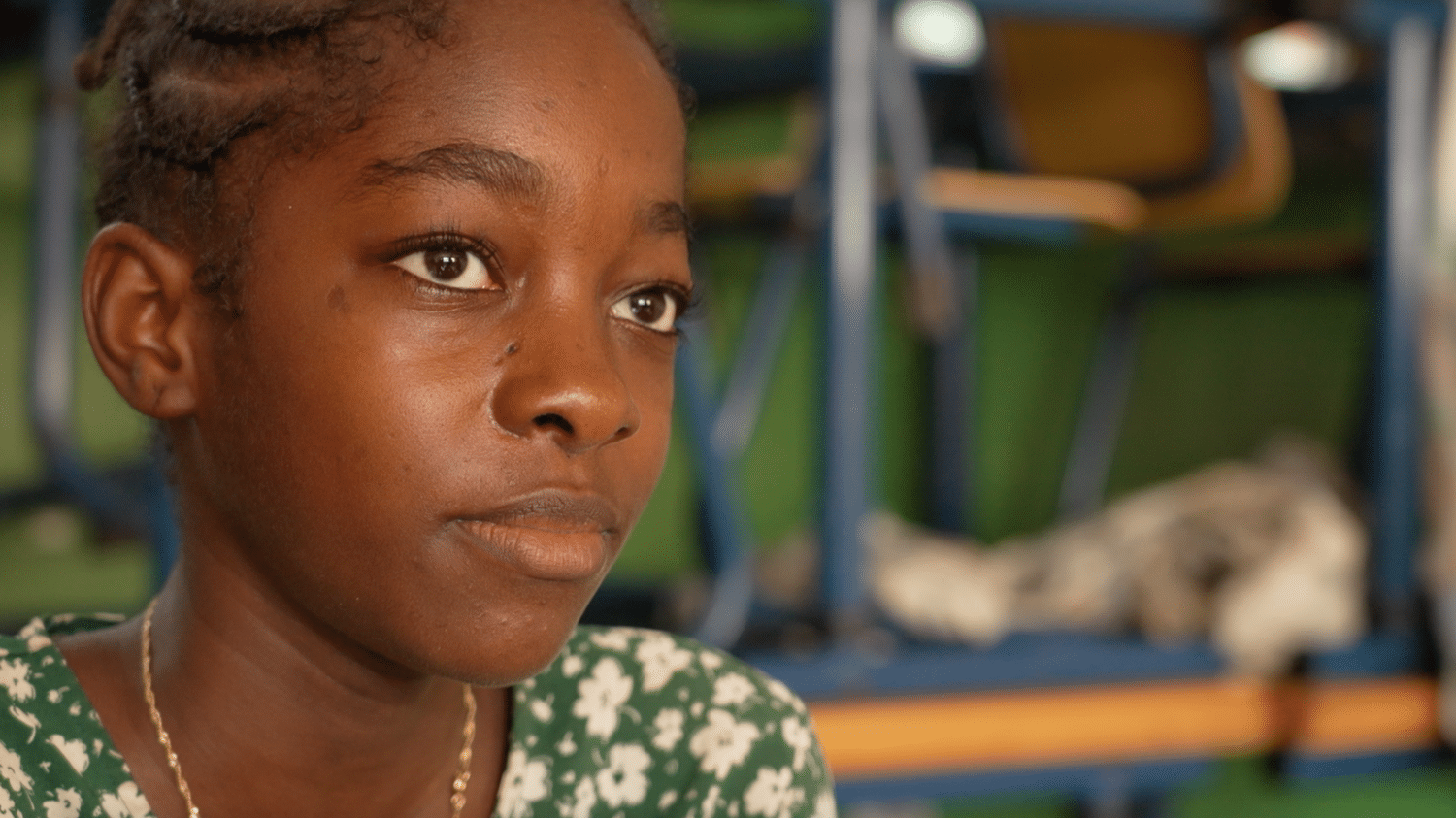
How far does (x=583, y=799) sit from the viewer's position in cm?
72

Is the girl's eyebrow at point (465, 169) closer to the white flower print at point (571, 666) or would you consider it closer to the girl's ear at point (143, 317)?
the girl's ear at point (143, 317)

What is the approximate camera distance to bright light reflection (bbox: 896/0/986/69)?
229cm

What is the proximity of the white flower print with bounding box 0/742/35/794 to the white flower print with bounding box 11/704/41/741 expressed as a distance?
1 centimetres

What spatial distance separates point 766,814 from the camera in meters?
0.73

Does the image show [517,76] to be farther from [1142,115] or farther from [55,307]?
[1142,115]

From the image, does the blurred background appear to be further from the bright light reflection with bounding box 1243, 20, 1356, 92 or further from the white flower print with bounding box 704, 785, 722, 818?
the white flower print with bounding box 704, 785, 722, 818

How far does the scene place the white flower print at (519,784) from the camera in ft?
2.29

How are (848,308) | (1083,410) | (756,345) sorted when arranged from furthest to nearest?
(1083,410), (756,345), (848,308)

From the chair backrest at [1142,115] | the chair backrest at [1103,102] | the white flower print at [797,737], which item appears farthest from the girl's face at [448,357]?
the chair backrest at [1103,102]

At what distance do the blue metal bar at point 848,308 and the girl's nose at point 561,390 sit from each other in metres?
0.88

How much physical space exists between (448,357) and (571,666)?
0.90 feet

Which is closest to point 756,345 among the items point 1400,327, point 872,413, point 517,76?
point 872,413

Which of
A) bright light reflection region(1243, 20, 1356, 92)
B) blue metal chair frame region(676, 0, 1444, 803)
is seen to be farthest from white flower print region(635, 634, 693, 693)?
bright light reflection region(1243, 20, 1356, 92)

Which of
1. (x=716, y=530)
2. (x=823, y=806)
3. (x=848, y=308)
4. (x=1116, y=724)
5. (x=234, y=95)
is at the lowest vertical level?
(x=1116, y=724)
